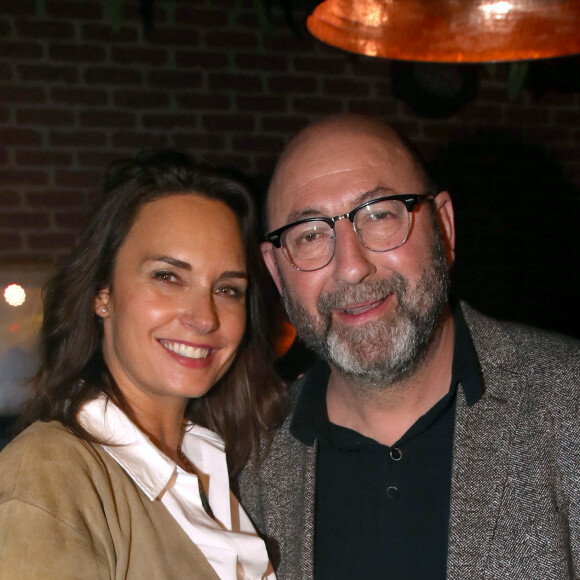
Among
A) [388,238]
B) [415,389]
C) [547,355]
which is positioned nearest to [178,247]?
[388,238]

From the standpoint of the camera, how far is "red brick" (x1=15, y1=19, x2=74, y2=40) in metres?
2.87

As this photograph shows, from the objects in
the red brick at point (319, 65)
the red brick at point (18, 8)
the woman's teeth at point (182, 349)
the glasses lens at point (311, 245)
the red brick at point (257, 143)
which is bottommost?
the woman's teeth at point (182, 349)

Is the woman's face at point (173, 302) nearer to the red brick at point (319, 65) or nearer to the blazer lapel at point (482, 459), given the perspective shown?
the blazer lapel at point (482, 459)

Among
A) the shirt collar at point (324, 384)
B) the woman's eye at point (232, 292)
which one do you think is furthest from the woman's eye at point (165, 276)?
the shirt collar at point (324, 384)

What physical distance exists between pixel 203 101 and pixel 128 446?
72.9 inches

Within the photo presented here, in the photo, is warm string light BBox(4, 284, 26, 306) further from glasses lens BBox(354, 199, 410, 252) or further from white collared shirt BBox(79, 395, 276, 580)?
glasses lens BBox(354, 199, 410, 252)

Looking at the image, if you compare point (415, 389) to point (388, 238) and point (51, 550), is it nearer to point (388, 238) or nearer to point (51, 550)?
point (388, 238)

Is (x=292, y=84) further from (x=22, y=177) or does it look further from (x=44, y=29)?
(x=22, y=177)

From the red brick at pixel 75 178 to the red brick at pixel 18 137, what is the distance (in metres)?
0.15

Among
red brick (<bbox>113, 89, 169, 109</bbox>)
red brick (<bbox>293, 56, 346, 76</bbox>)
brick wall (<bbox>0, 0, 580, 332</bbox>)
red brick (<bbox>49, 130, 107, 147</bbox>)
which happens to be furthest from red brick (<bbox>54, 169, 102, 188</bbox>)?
red brick (<bbox>293, 56, 346, 76</bbox>)

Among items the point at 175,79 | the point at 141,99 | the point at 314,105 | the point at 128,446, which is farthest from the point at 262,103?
the point at 128,446

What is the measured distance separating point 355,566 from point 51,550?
69 centimetres

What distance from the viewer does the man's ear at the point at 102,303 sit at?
72.4 inches

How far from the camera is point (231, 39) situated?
122 inches
